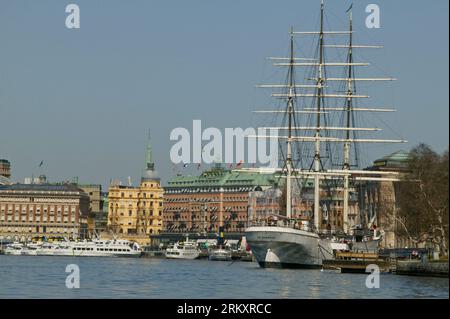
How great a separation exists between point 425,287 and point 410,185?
3889cm

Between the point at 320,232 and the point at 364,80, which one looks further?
the point at 364,80

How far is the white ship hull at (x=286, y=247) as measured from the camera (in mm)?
126688

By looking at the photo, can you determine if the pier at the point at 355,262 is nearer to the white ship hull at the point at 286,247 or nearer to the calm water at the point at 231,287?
the white ship hull at the point at 286,247

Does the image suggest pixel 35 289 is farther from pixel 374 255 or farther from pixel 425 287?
pixel 374 255

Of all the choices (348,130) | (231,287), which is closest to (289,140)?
(348,130)

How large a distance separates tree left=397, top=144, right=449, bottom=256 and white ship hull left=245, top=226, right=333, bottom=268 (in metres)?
8.35

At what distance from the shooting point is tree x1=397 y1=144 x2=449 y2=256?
109062 mm

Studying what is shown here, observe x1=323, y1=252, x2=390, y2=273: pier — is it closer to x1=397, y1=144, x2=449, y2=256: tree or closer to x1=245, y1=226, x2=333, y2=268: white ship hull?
x1=397, y1=144, x2=449, y2=256: tree

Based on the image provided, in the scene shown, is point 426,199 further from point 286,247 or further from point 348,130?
point 348,130

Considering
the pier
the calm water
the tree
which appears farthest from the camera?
the pier

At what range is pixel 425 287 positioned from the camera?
84.8 metres

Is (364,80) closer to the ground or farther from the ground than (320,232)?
farther from the ground

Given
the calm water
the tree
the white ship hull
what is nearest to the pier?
the tree
